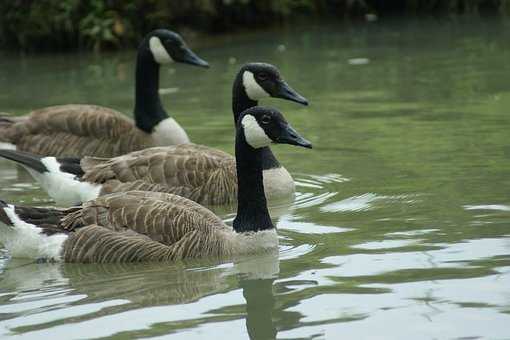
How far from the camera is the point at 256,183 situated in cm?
994

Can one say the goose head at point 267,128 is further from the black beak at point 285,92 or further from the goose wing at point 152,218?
the black beak at point 285,92

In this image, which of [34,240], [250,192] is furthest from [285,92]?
[34,240]

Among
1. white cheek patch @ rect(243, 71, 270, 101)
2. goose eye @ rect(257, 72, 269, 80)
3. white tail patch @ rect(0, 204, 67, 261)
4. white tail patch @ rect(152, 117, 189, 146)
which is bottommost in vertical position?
white tail patch @ rect(152, 117, 189, 146)

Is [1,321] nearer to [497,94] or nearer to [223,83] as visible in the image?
[497,94]

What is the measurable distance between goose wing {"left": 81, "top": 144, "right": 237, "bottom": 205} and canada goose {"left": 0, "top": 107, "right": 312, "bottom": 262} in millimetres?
1803

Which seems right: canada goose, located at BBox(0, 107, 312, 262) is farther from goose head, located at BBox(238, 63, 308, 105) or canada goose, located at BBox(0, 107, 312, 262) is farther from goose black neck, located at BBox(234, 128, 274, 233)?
goose head, located at BBox(238, 63, 308, 105)

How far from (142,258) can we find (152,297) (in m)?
1.04

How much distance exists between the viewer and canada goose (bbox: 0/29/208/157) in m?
14.2

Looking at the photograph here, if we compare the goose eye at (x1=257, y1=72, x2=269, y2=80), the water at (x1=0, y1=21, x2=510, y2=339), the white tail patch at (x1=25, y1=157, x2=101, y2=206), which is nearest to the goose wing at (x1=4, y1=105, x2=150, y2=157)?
the water at (x1=0, y1=21, x2=510, y2=339)

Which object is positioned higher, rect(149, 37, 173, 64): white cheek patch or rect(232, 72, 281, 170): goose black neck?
rect(149, 37, 173, 64): white cheek patch

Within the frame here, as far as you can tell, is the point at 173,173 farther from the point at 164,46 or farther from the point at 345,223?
the point at 164,46

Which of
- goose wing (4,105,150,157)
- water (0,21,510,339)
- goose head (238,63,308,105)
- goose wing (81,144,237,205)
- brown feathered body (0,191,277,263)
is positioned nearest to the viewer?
water (0,21,510,339)

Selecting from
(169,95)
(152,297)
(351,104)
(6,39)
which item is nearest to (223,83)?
(169,95)

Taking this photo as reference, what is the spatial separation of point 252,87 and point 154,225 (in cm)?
312
